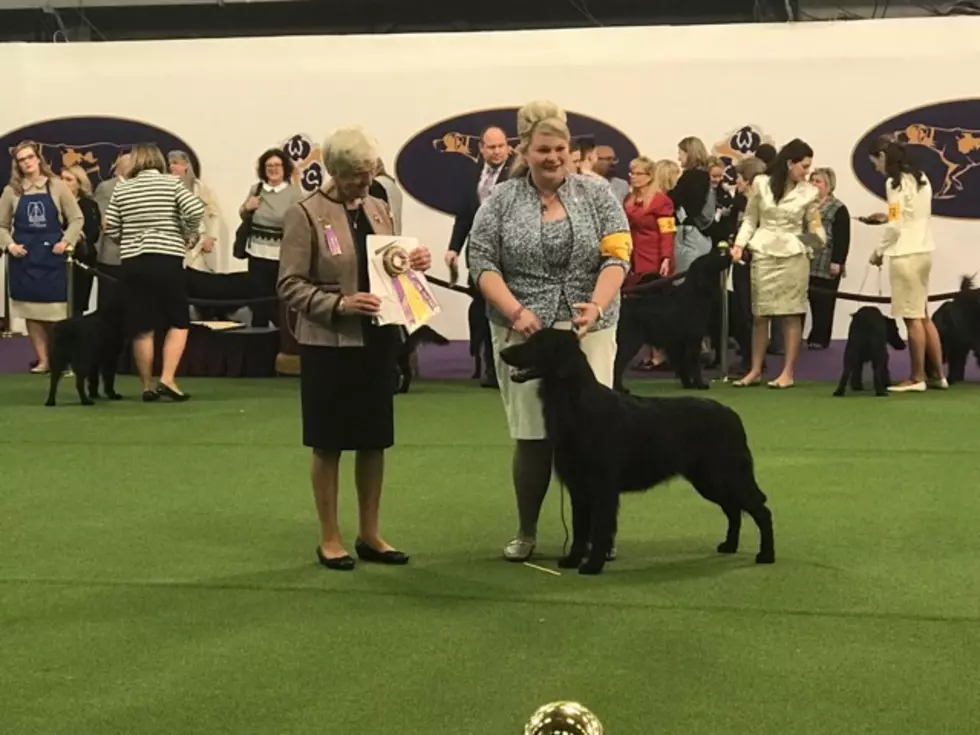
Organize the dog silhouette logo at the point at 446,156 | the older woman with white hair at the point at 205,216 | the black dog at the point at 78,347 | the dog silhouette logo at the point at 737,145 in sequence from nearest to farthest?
1. the black dog at the point at 78,347
2. the older woman with white hair at the point at 205,216
3. the dog silhouette logo at the point at 737,145
4. the dog silhouette logo at the point at 446,156

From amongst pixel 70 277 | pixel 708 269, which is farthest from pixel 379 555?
pixel 70 277

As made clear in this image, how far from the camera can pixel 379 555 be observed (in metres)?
4.14

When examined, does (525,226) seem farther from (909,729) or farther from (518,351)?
(909,729)

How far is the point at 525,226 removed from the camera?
156 inches

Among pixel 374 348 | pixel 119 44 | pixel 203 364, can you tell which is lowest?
pixel 203 364

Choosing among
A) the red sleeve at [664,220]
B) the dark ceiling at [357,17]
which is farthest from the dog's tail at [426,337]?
the dark ceiling at [357,17]

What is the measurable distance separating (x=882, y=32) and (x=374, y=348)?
8.46m

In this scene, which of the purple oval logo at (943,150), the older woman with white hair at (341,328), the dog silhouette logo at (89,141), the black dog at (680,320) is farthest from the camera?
the dog silhouette logo at (89,141)

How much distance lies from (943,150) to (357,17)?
21.5 ft

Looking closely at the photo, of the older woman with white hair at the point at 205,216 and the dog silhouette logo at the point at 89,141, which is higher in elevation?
the dog silhouette logo at the point at 89,141

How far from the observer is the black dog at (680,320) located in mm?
8516

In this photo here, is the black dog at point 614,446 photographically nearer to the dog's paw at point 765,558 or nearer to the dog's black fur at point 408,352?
the dog's paw at point 765,558

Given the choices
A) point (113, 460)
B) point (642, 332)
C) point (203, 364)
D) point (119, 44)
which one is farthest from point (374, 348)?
point (119, 44)

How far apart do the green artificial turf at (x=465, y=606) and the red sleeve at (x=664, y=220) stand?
338 centimetres
